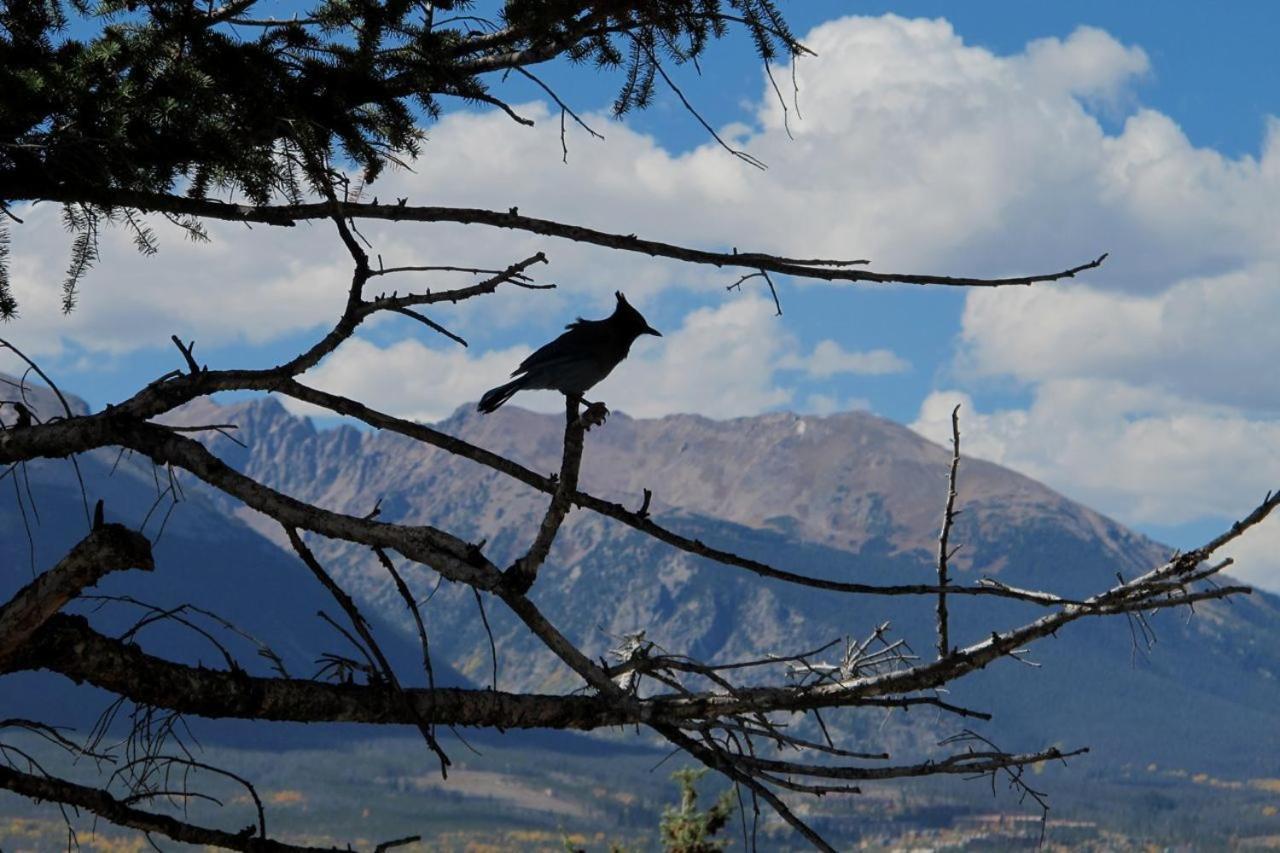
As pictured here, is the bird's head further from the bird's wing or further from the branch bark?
the branch bark

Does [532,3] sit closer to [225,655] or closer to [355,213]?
[355,213]

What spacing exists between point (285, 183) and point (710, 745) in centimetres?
295

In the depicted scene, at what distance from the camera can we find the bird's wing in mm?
7719

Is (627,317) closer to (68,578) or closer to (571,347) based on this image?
(571,347)

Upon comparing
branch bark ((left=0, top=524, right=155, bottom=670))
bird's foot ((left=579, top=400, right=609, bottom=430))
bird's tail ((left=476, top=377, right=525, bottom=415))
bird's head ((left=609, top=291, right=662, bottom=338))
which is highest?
bird's head ((left=609, top=291, right=662, bottom=338))

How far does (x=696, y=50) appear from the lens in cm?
650

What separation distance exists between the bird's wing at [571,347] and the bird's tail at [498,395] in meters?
0.08

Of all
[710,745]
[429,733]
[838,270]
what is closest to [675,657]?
[710,745]

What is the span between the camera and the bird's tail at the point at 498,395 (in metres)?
7.78

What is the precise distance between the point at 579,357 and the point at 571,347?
0.39 feet

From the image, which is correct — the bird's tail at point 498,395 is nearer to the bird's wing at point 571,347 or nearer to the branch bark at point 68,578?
the bird's wing at point 571,347

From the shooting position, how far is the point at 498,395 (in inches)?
311

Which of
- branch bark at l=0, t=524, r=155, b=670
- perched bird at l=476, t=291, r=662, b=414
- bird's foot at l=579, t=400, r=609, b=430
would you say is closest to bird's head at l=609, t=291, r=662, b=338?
perched bird at l=476, t=291, r=662, b=414

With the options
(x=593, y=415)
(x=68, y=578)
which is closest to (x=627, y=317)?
(x=593, y=415)
